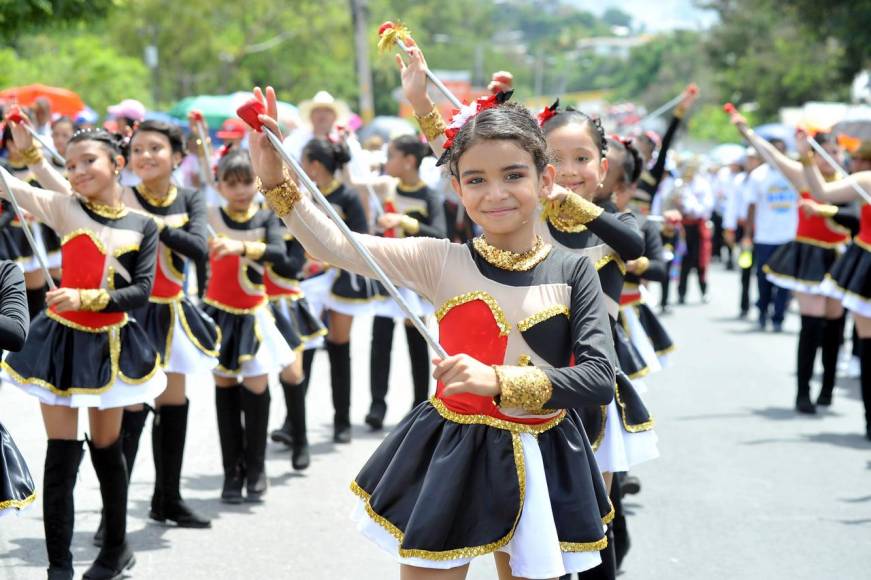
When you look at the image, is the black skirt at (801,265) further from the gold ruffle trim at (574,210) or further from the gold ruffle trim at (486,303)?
the gold ruffle trim at (486,303)

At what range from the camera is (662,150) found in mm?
7957

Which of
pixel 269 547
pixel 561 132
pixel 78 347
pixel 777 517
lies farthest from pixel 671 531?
pixel 78 347

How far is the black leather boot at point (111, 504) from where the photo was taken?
18.8ft

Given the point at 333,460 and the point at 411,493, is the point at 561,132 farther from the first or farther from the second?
the point at 333,460

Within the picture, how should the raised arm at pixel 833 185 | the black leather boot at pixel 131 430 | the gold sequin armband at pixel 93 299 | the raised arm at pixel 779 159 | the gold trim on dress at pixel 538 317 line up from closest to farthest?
1. the gold trim on dress at pixel 538 317
2. the gold sequin armband at pixel 93 299
3. the black leather boot at pixel 131 430
4. the raised arm at pixel 779 159
5. the raised arm at pixel 833 185

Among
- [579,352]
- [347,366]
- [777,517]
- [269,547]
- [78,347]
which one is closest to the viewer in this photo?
[579,352]

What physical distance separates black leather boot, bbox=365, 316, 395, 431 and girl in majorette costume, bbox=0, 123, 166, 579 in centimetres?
363

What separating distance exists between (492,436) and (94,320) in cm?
253

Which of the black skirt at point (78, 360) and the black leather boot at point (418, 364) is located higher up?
the black skirt at point (78, 360)

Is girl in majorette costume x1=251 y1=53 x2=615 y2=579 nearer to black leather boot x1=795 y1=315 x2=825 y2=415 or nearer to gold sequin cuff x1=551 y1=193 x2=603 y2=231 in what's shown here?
gold sequin cuff x1=551 y1=193 x2=603 y2=231

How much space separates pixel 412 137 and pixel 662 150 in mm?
2221

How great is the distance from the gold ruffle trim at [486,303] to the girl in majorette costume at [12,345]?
1410mm

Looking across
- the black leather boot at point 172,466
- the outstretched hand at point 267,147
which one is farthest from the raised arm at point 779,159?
the outstretched hand at point 267,147

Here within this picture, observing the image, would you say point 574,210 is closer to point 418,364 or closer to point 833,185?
point 833,185
